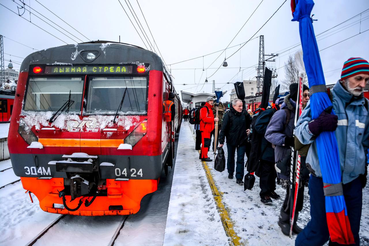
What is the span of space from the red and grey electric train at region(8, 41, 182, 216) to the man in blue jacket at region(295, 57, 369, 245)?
6.68 feet

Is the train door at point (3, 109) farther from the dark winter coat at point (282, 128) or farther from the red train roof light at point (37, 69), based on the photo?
the dark winter coat at point (282, 128)

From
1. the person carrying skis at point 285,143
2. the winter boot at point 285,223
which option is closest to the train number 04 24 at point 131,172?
the person carrying skis at point 285,143

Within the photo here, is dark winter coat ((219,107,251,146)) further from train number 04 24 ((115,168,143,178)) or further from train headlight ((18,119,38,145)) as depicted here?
train headlight ((18,119,38,145))

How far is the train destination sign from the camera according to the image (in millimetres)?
3172

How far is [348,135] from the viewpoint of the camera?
1.67 m

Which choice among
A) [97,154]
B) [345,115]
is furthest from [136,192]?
[345,115]

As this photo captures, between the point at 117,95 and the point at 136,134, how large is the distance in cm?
73

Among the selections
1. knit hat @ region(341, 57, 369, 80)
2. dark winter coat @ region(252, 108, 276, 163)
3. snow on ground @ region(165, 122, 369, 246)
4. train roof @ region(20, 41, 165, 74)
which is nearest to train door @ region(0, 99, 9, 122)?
train roof @ region(20, 41, 165, 74)

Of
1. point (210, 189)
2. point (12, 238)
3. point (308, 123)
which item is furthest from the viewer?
point (210, 189)

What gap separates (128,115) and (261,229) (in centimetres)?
250

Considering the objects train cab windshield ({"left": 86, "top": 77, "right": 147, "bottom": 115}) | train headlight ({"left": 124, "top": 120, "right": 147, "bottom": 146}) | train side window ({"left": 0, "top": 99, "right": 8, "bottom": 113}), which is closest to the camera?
train headlight ({"left": 124, "top": 120, "right": 147, "bottom": 146})

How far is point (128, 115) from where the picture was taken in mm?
3068

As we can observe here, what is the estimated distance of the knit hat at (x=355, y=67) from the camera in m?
1.60

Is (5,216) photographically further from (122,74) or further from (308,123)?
(308,123)
